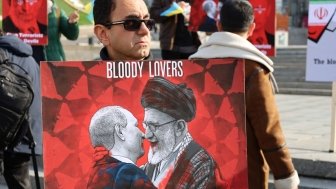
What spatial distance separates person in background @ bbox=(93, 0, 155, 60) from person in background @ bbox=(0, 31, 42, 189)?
1.82m

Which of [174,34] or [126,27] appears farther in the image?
[174,34]

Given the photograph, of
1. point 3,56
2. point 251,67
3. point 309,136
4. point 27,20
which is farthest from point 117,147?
point 27,20

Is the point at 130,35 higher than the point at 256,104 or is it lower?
higher

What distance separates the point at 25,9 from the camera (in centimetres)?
732

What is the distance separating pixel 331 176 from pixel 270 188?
51 centimetres

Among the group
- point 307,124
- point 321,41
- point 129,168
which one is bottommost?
point 307,124

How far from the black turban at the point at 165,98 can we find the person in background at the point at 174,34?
5.28m

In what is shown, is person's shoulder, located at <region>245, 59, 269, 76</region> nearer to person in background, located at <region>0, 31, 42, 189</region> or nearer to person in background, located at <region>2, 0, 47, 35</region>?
person in background, located at <region>0, 31, 42, 189</region>

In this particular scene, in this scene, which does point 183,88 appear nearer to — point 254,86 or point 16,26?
point 254,86

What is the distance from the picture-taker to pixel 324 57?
5.54 meters

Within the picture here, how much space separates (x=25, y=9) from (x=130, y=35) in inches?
212

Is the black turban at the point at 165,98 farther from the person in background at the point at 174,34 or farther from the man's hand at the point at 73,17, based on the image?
the person in background at the point at 174,34

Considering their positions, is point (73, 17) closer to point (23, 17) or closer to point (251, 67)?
point (23, 17)

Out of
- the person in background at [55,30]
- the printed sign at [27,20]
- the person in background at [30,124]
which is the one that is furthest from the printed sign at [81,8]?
the person in background at [30,124]
